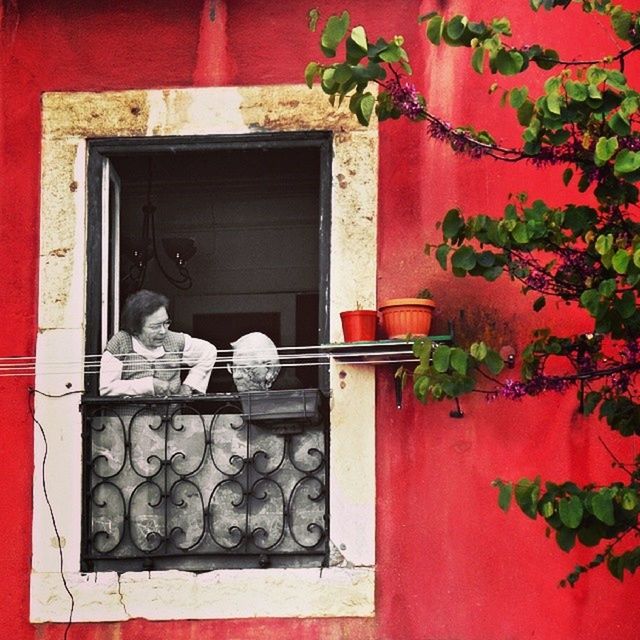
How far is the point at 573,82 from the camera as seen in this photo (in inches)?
236

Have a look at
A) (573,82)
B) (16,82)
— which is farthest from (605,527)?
(16,82)

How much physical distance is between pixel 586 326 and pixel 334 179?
1286mm

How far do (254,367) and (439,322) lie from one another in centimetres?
84

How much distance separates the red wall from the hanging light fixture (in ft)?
2.20

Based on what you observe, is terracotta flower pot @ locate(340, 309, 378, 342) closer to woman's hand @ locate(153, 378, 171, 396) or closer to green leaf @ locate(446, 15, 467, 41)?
woman's hand @ locate(153, 378, 171, 396)

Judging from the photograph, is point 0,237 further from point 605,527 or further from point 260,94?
point 605,527

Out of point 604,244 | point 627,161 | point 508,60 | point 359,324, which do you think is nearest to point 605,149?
point 627,161

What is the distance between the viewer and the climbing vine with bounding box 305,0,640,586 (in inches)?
235

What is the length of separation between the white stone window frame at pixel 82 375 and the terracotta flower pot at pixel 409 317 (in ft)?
0.80

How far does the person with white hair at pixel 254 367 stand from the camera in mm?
8125

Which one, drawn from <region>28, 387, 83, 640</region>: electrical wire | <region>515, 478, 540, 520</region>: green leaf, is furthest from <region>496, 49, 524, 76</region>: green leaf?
<region>28, 387, 83, 640</region>: electrical wire

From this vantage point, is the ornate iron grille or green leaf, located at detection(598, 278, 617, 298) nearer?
green leaf, located at detection(598, 278, 617, 298)

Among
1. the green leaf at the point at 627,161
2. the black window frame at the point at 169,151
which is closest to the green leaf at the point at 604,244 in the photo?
the green leaf at the point at 627,161

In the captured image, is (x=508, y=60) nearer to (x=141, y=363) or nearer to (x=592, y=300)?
(x=592, y=300)
